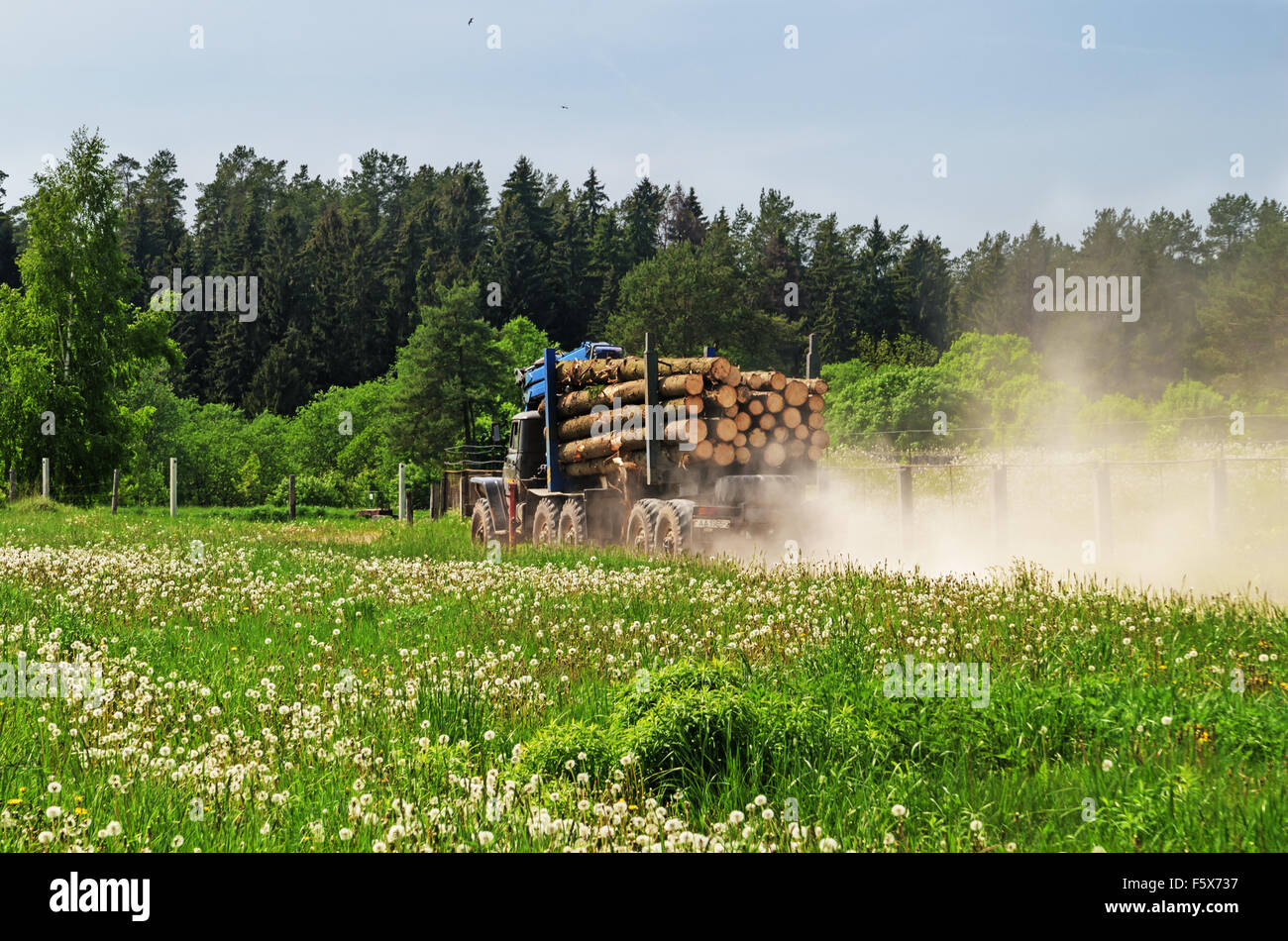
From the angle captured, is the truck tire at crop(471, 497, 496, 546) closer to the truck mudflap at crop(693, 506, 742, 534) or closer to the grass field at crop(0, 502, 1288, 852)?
the truck mudflap at crop(693, 506, 742, 534)

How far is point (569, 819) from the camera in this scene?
405 cm

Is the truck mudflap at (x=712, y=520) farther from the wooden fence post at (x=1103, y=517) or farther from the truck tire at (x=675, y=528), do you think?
the wooden fence post at (x=1103, y=517)

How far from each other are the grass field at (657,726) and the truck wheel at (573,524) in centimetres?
759

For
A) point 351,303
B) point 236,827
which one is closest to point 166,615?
point 236,827

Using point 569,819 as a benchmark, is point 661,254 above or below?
above

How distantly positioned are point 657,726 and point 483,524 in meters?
17.9

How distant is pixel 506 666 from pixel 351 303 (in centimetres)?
9416

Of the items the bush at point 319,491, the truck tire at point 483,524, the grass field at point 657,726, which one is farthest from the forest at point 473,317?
the grass field at point 657,726

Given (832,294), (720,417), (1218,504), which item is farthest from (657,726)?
(832,294)

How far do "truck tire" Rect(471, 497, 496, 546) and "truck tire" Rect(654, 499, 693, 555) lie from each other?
667cm

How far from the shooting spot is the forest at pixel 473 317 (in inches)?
1879

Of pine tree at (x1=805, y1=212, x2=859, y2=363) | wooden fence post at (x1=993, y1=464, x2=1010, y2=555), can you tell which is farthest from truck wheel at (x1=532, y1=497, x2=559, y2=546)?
pine tree at (x1=805, y1=212, x2=859, y2=363)

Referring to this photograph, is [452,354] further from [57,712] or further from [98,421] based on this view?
[57,712]
